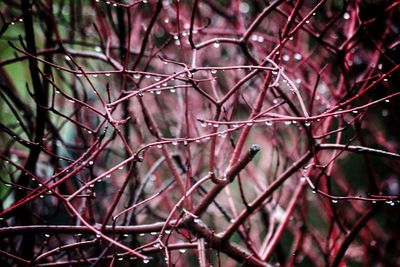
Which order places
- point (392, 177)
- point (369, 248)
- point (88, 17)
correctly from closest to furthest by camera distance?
point (369, 248) < point (88, 17) < point (392, 177)

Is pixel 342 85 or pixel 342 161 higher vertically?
pixel 342 161

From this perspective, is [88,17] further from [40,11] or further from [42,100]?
[42,100]

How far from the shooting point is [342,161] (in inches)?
294

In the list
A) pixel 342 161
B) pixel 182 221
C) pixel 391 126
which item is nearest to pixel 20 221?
pixel 182 221

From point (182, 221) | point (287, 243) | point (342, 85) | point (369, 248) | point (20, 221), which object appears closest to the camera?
point (182, 221)

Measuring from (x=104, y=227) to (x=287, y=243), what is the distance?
6.56m

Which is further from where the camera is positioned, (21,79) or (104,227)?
(21,79)

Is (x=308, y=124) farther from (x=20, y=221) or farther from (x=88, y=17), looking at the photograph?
(x=88, y=17)

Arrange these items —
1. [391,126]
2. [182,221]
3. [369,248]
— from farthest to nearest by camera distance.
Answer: [391,126], [369,248], [182,221]

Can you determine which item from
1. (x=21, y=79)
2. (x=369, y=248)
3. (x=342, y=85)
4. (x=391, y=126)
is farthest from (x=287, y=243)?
(x=21, y=79)

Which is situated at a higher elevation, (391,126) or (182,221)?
(391,126)

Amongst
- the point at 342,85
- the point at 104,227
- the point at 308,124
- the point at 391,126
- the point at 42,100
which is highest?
the point at 391,126

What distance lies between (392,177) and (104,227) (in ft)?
13.1

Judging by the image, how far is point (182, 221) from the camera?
2365 millimetres
